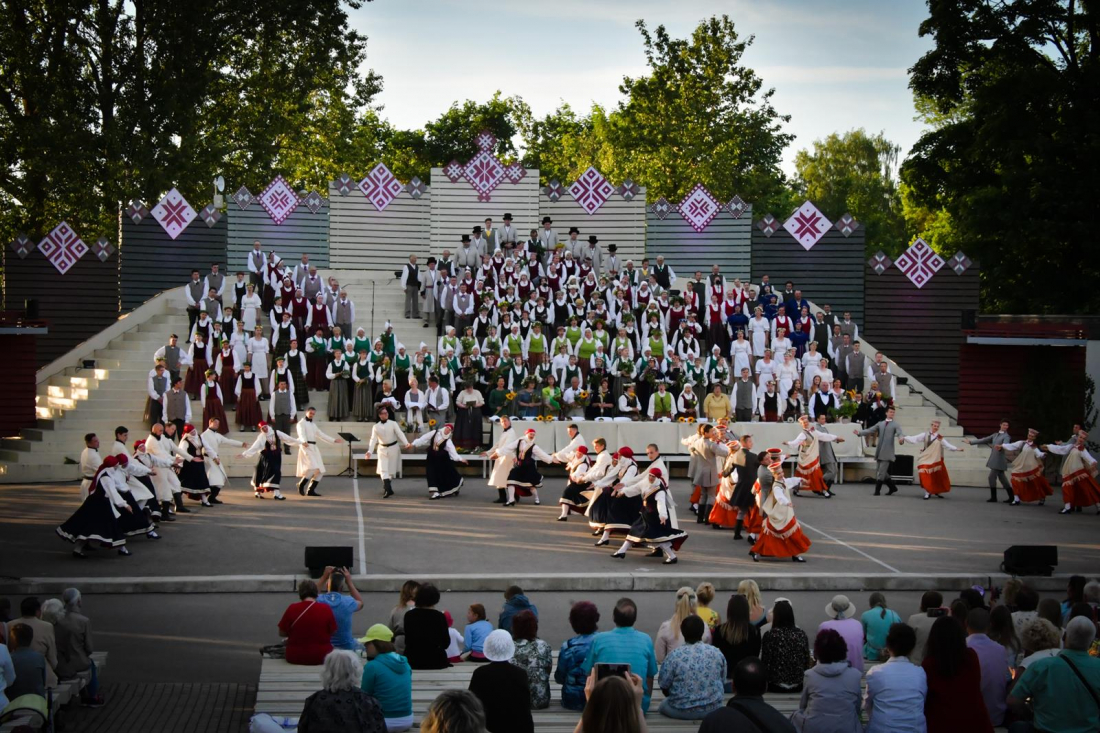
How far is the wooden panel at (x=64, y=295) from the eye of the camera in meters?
30.8

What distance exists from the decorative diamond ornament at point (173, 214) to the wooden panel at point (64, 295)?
5.22ft

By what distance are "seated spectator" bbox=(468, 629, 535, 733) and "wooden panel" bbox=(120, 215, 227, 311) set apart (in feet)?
82.8

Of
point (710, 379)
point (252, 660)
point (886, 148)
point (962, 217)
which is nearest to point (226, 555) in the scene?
point (252, 660)

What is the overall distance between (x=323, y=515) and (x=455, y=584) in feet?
14.5

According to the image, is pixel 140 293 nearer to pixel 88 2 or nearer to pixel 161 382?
pixel 161 382

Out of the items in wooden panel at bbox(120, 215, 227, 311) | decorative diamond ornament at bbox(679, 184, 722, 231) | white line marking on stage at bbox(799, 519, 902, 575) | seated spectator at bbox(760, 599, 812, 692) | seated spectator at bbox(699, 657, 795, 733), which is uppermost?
decorative diamond ornament at bbox(679, 184, 722, 231)

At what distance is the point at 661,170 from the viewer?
51219mm

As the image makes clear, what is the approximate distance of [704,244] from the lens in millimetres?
32875

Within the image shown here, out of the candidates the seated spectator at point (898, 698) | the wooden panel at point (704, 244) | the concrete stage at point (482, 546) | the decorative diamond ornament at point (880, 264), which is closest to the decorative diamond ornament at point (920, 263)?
the decorative diamond ornament at point (880, 264)

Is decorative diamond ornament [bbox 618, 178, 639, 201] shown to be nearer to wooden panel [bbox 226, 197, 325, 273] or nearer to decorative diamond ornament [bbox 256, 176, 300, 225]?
wooden panel [bbox 226, 197, 325, 273]

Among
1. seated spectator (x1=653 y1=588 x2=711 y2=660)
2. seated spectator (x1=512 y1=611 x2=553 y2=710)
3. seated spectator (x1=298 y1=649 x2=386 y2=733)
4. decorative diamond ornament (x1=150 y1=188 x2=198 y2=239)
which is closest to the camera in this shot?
seated spectator (x1=298 y1=649 x2=386 y2=733)

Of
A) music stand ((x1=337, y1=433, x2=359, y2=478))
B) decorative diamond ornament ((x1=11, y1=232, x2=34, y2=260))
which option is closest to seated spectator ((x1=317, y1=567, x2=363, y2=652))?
music stand ((x1=337, y1=433, x2=359, y2=478))

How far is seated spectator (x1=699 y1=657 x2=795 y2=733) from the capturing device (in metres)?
6.20

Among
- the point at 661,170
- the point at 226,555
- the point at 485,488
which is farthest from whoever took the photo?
the point at 661,170
